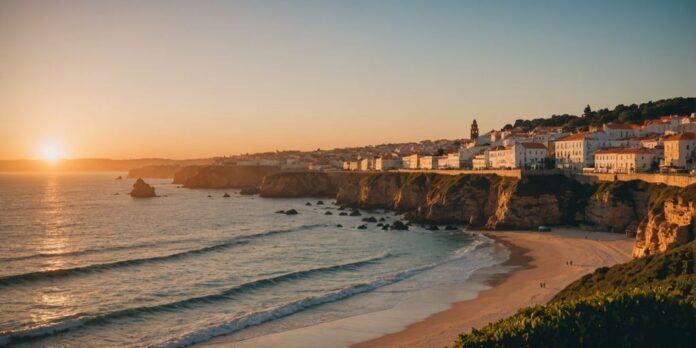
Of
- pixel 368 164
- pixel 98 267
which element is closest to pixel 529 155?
pixel 98 267

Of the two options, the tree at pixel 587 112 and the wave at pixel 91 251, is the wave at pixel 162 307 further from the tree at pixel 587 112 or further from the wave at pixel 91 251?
the tree at pixel 587 112

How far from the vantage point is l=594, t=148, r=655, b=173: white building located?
73.2m

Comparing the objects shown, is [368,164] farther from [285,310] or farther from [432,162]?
[285,310]

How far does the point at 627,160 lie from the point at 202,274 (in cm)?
5833

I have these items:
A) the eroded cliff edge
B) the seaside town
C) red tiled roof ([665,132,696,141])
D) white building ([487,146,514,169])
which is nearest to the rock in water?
the seaside town

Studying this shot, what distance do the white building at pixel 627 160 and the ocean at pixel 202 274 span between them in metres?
25.8

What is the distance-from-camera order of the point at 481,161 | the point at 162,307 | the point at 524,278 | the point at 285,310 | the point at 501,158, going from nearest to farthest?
the point at 285,310 < the point at 162,307 < the point at 524,278 < the point at 501,158 < the point at 481,161

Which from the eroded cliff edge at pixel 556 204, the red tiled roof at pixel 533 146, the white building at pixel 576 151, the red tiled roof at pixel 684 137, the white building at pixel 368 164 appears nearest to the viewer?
the eroded cliff edge at pixel 556 204

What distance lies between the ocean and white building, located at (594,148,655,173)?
25.8 meters

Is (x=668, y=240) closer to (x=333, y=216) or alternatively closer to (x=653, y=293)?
(x=653, y=293)

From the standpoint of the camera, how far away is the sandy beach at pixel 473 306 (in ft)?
93.2

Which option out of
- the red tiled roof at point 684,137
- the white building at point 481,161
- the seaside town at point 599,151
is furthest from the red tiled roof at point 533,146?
the red tiled roof at point 684,137

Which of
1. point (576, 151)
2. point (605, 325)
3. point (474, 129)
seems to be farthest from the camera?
point (474, 129)

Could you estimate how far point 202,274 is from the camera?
43031 millimetres
